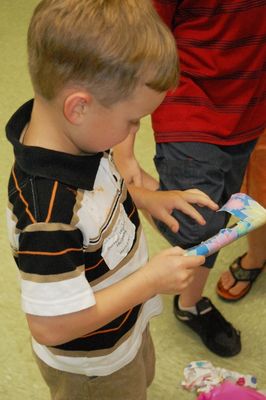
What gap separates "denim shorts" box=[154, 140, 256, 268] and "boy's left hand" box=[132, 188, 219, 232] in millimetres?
146

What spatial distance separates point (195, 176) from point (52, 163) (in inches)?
19.9

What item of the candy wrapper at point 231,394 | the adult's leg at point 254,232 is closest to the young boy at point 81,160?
the candy wrapper at point 231,394

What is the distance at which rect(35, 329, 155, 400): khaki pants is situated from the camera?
0.88 m

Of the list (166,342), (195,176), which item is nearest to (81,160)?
(195,176)

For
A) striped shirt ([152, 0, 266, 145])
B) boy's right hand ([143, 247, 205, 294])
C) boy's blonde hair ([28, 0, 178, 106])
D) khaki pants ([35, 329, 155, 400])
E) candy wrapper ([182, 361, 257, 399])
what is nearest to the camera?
boy's blonde hair ([28, 0, 178, 106])

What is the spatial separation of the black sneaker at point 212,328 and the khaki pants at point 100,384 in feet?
1.35

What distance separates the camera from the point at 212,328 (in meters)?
1.34

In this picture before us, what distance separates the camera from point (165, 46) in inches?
26.9

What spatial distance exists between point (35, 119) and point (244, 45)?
21.0 inches

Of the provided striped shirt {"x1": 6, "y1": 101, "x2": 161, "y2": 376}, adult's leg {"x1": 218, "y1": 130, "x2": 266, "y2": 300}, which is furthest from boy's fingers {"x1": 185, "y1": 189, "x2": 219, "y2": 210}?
adult's leg {"x1": 218, "y1": 130, "x2": 266, "y2": 300}

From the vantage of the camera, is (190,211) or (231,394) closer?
(190,211)

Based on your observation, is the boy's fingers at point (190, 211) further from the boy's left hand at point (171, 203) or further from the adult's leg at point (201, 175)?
the adult's leg at point (201, 175)

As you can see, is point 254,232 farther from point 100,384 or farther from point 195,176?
point 100,384

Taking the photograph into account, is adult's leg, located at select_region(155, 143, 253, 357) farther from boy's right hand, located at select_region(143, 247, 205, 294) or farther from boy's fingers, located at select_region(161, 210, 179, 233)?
boy's right hand, located at select_region(143, 247, 205, 294)
